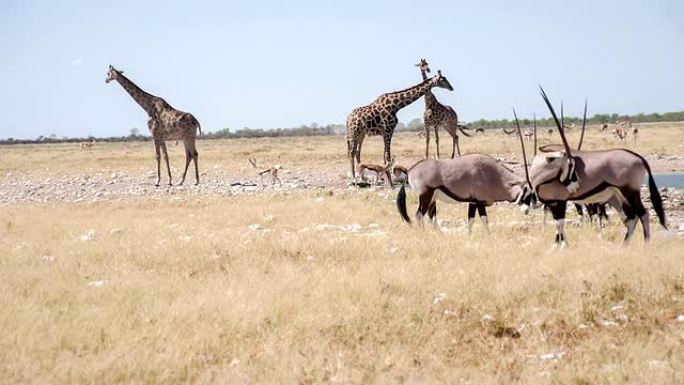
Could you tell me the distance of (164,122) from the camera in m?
22.9

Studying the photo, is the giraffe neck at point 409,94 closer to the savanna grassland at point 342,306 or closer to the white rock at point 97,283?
the savanna grassland at point 342,306

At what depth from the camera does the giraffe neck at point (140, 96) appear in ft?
77.0

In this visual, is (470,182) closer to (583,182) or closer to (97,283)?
(583,182)

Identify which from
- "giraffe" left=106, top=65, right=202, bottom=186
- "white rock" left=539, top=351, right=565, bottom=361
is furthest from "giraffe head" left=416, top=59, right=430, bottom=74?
"white rock" left=539, top=351, right=565, bottom=361

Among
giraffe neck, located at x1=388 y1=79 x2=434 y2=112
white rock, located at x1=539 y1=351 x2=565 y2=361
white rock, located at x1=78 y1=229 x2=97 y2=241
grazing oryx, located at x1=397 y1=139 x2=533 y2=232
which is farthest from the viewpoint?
giraffe neck, located at x1=388 y1=79 x2=434 y2=112

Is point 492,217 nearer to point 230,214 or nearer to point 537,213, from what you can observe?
point 537,213

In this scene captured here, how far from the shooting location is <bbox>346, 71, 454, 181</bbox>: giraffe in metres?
22.5

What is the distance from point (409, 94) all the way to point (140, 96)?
320 inches

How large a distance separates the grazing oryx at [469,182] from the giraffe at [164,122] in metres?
12.0

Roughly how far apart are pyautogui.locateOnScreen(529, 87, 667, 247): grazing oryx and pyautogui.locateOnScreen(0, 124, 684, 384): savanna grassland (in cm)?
56

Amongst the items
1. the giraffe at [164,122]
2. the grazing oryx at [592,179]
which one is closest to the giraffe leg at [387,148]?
the giraffe at [164,122]

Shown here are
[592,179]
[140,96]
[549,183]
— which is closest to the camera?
[592,179]

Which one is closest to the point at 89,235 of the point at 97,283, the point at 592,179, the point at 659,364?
the point at 97,283

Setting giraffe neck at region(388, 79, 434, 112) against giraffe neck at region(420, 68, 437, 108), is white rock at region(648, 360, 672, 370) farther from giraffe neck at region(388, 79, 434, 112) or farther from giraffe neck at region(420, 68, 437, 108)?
giraffe neck at region(420, 68, 437, 108)
